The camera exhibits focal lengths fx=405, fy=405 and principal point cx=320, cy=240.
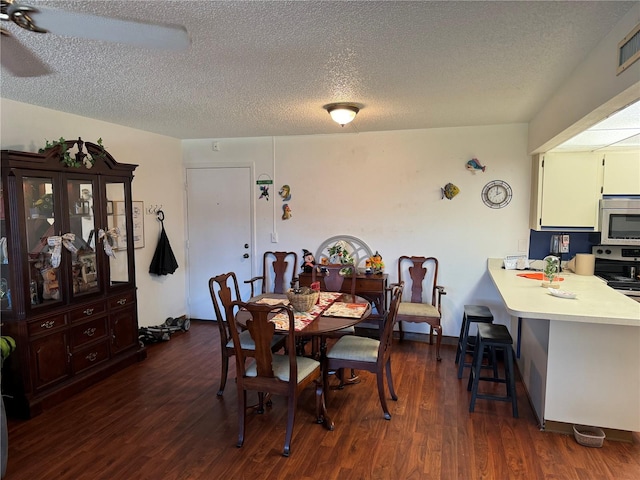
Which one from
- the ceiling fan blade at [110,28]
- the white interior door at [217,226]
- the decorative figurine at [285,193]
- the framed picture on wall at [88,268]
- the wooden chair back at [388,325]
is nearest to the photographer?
the ceiling fan blade at [110,28]

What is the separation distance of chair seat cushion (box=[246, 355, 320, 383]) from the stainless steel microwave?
3.00 meters

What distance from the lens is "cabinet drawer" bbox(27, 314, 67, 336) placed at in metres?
2.92

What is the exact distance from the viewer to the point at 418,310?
13.6 ft

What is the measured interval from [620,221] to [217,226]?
433cm

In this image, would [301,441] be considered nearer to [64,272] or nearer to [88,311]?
[88,311]

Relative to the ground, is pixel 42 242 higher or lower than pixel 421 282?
higher

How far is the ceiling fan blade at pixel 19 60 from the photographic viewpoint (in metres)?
2.01

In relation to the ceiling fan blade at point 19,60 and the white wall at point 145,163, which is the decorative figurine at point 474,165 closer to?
the white wall at point 145,163

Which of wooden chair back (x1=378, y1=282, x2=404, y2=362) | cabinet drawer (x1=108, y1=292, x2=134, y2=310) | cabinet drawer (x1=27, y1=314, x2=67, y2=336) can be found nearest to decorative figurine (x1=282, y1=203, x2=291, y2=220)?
cabinet drawer (x1=108, y1=292, x2=134, y2=310)

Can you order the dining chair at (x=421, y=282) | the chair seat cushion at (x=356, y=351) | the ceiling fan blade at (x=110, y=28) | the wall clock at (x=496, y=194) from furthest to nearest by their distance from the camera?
1. the dining chair at (x=421, y=282)
2. the wall clock at (x=496, y=194)
3. the chair seat cushion at (x=356, y=351)
4. the ceiling fan blade at (x=110, y=28)

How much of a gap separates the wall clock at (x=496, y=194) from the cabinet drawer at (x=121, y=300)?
12.2ft

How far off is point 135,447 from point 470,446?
213cm

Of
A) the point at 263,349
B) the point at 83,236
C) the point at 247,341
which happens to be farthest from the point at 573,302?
the point at 83,236

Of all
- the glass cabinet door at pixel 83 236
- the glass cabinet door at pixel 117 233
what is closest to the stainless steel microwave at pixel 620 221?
the glass cabinet door at pixel 117 233
